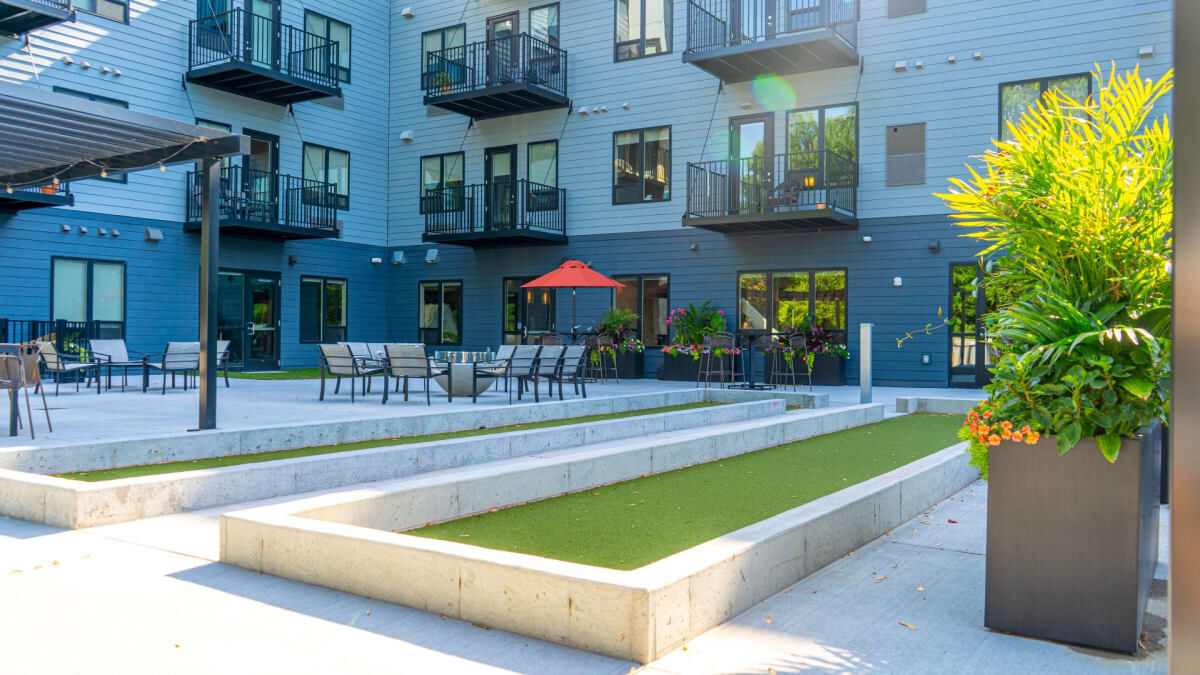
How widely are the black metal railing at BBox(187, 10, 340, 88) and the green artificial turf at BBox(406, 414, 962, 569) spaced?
14.1 meters

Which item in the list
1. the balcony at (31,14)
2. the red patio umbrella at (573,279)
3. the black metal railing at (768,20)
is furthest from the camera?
the black metal railing at (768,20)

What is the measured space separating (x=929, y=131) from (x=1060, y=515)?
552 inches

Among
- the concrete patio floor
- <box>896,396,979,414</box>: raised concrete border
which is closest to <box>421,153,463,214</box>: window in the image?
<box>896,396,979,414</box>: raised concrete border

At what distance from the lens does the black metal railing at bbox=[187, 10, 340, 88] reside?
17406 millimetres

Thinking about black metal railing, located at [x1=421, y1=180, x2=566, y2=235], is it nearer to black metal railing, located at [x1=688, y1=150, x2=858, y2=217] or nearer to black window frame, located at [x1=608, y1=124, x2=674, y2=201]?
black window frame, located at [x1=608, y1=124, x2=674, y2=201]

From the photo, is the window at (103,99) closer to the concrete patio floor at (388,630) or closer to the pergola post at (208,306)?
the pergola post at (208,306)

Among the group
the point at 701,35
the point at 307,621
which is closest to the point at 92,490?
the point at 307,621

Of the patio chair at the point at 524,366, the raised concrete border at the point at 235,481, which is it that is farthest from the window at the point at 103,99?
the raised concrete border at the point at 235,481

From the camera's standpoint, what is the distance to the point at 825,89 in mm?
16594

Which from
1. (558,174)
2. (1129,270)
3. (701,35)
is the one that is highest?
(701,35)

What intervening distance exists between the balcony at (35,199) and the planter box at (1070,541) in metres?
15.2

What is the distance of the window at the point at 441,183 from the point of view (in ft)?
66.6

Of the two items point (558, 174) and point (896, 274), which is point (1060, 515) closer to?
point (896, 274)

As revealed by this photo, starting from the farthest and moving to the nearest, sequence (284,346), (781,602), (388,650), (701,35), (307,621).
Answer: (284,346), (701,35), (781,602), (307,621), (388,650)
